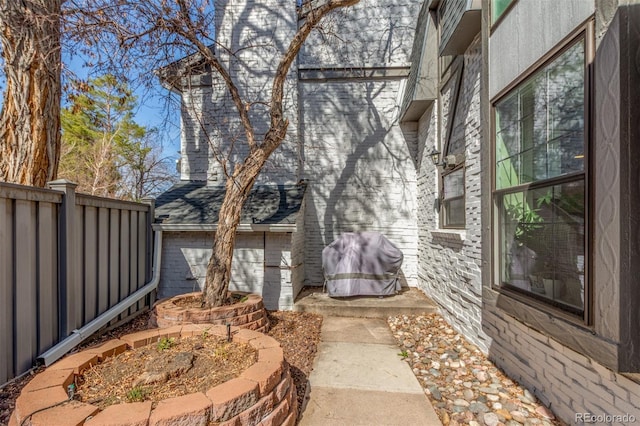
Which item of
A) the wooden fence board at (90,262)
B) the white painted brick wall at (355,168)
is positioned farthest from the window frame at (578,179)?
the wooden fence board at (90,262)

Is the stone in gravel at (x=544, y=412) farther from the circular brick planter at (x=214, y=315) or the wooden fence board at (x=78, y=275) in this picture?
the wooden fence board at (x=78, y=275)

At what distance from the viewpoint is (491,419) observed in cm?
243

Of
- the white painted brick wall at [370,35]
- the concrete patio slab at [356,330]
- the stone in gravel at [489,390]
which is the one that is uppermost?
the white painted brick wall at [370,35]

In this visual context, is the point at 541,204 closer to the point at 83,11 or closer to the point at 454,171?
the point at 454,171

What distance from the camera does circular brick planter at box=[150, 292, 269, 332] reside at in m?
3.66

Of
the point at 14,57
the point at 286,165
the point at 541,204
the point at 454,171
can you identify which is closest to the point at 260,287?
the point at 286,165

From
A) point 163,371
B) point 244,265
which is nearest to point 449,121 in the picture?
point 244,265

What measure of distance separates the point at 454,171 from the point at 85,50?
18.8ft

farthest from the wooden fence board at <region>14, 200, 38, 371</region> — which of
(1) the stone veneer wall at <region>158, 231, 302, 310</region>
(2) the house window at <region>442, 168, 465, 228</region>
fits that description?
(2) the house window at <region>442, 168, 465, 228</region>

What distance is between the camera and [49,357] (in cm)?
302

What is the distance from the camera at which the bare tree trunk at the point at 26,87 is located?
12.4 feet

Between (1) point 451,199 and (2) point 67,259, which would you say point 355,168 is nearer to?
→ (1) point 451,199

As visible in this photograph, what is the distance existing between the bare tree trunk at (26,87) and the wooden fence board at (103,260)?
908mm

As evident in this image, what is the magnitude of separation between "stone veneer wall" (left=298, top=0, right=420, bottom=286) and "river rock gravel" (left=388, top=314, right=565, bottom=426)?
273cm
